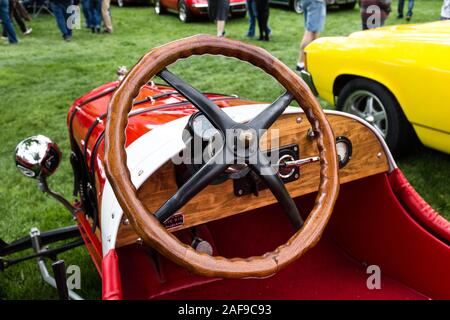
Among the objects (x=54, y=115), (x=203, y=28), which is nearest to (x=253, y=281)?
(x=54, y=115)

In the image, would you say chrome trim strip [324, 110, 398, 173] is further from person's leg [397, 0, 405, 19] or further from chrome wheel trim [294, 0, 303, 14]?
chrome wheel trim [294, 0, 303, 14]

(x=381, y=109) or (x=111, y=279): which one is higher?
(x=111, y=279)

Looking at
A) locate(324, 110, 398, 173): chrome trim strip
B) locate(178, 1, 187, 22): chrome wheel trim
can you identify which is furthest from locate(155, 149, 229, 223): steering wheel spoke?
locate(178, 1, 187, 22): chrome wheel trim

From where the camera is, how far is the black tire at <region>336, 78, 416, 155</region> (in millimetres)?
3568

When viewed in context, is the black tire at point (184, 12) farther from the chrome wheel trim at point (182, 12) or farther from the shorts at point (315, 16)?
the shorts at point (315, 16)

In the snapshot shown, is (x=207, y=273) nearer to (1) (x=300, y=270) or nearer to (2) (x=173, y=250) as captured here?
(2) (x=173, y=250)

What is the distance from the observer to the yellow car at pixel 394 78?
10.4ft

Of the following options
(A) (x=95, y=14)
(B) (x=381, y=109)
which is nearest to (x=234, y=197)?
(B) (x=381, y=109)

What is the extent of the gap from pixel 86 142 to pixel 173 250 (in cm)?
132

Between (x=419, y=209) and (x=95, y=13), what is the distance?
33.0ft

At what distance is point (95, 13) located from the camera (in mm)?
10648

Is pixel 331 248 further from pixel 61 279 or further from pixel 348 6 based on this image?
pixel 348 6

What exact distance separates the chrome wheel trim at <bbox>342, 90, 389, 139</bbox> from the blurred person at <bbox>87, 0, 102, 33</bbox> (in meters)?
8.13

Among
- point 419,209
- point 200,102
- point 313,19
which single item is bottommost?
point 419,209
